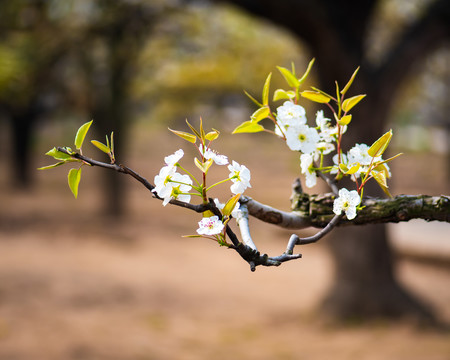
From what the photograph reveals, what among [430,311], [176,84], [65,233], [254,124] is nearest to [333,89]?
[430,311]

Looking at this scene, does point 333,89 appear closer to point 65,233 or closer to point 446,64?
point 65,233

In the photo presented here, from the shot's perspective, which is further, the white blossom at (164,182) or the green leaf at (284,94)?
the green leaf at (284,94)

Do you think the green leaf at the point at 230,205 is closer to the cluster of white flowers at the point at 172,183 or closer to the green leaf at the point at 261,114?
the cluster of white flowers at the point at 172,183

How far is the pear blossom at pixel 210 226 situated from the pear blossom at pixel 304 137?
38 centimetres

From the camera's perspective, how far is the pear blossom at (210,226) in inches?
47.0

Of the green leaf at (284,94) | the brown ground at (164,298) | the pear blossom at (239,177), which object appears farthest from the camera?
the brown ground at (164,298)

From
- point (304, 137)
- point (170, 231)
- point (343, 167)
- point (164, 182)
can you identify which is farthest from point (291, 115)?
point (170, 231)

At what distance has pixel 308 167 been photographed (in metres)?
1.64

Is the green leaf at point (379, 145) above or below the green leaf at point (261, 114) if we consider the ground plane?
below

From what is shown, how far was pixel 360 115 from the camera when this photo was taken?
240 inches

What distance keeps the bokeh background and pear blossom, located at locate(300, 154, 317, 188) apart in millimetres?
4312

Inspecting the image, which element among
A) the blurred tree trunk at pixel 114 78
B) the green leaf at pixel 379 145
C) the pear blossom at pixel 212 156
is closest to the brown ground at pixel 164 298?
the blurred tree trunk at pixel 114 78

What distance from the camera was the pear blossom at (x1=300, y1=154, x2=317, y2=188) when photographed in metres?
1.59

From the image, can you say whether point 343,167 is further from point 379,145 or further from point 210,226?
point 210,226
